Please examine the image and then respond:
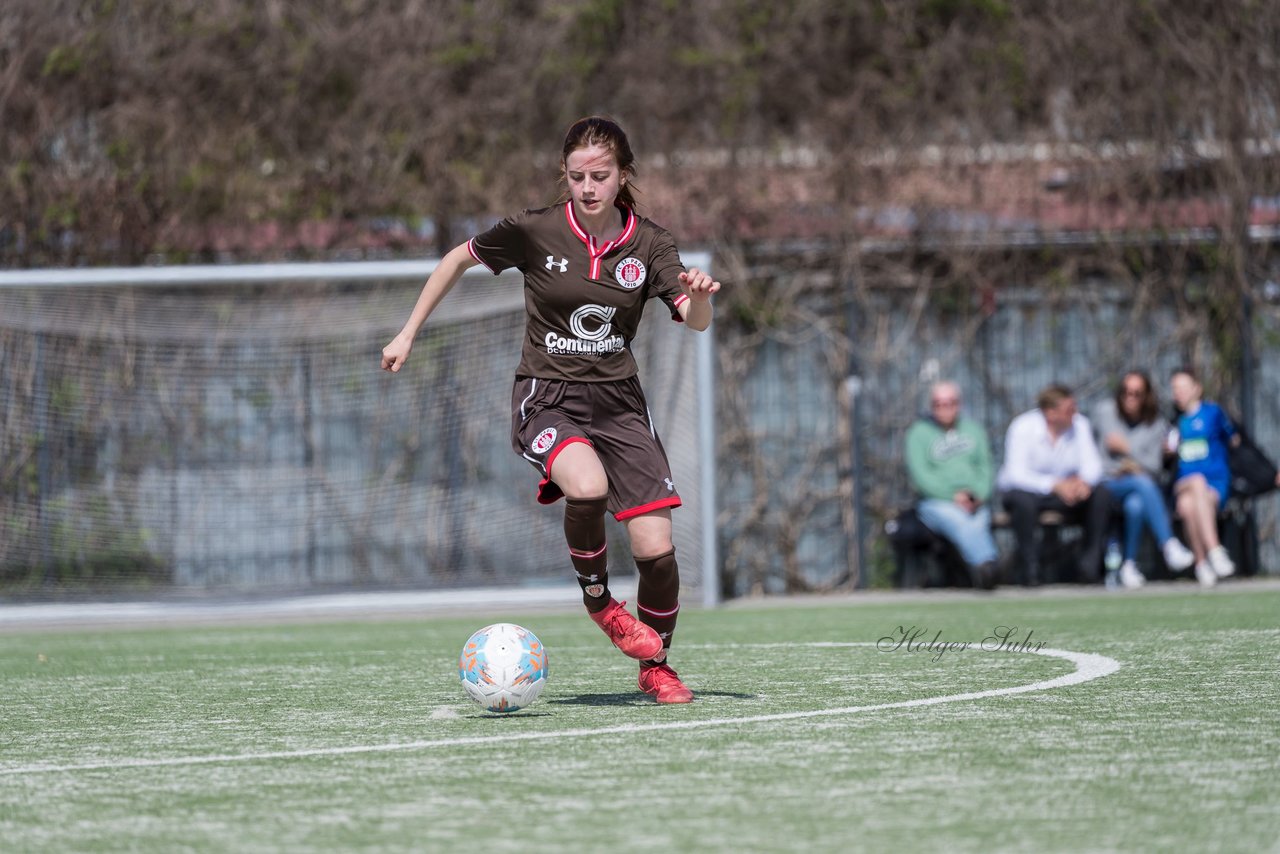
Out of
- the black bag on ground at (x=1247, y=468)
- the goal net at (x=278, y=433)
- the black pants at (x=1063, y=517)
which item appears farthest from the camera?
the black bag on ground at (x=1247, y=468)

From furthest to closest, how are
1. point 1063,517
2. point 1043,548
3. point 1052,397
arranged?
1. point 1043,548
2. point 1063,517
3. point 1052,397

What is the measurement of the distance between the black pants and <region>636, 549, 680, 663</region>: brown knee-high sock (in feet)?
20.6

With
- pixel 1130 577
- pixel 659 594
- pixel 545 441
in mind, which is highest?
pixel 545 441

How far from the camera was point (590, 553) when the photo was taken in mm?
4977

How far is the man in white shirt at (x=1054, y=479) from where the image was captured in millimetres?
10758

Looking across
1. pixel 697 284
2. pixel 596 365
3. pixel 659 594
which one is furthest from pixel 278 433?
pixel 697 284

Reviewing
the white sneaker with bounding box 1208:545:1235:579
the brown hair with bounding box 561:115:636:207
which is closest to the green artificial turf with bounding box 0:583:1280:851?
the brown hair with bounding box 561:115:636:207

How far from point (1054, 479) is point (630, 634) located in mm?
6733

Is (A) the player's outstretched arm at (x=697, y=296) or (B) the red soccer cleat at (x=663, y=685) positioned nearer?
(A) the player's outstretched arm at (x=697, y=296)

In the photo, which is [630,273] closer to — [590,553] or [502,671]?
[590,553]

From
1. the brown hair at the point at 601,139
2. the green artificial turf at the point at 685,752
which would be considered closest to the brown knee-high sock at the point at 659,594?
the green artificial turf at the point at 685,752

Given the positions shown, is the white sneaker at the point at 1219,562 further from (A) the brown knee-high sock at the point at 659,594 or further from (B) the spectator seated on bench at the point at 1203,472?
(A) the brown knee-high sock at the point at 659,594

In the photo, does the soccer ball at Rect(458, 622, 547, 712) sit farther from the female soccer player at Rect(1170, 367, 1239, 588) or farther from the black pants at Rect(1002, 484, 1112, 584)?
the female soccer player at Rect(1170, 367, 1239, 588)

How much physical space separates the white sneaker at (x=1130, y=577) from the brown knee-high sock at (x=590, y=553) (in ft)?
21.6
